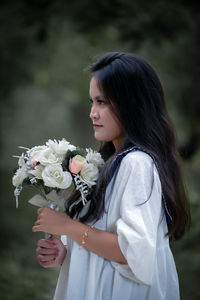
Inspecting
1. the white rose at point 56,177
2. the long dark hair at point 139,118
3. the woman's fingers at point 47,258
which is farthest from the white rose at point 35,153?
the woman's fingers at point 47,258

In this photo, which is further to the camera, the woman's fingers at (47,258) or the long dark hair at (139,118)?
the woman's fingers at (47,258)

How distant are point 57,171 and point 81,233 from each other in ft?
1.11

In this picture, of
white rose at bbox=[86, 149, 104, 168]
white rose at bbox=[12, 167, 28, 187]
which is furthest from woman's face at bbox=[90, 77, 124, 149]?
white rose at bbox=[12, 167, 28, 187]

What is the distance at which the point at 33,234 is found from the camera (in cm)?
915

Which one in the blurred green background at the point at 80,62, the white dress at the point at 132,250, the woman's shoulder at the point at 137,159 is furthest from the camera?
the blurred green background at the point at 80,62

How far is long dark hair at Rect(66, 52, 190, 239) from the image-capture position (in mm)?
2342

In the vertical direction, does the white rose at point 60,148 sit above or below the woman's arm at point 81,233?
above

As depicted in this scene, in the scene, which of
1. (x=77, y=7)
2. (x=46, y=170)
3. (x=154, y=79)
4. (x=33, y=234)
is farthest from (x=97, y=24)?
(x=33, y=234)

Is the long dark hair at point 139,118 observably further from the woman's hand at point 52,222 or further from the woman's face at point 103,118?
the woman's hand at point 52,222

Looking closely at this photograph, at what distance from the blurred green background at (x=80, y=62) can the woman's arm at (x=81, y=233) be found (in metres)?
2.99

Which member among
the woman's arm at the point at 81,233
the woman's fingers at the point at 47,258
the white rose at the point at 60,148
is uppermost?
the white rose at the point at 60,148

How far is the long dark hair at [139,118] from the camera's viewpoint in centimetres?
234

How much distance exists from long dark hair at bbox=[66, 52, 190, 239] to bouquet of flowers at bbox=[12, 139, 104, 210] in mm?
78

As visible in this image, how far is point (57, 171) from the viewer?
2287mm
